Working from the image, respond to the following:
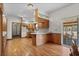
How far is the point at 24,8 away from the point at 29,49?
0.64 meters

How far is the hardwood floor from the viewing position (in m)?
2.09

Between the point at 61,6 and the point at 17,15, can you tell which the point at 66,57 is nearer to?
the point at 61,6

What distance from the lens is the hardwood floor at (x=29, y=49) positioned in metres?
2.09

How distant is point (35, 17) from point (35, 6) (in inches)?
6.7

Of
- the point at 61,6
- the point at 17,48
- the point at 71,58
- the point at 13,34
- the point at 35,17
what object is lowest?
the point at 71,58

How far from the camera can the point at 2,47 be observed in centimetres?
208

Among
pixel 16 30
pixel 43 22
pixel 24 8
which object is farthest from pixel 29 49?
pixel 24 8

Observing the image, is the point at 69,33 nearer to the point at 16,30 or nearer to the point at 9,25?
the point at 16,30

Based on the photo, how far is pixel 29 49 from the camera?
2123 mm

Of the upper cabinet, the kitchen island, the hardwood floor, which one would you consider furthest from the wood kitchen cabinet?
the hardwood floor

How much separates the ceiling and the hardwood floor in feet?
1.32

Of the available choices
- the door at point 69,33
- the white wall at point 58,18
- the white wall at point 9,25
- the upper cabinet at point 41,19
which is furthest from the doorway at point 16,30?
the door at point 69,33

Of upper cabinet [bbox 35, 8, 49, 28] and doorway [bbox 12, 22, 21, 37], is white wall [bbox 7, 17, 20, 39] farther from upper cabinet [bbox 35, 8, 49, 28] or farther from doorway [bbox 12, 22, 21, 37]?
upper cabinet [bbox 35, 8, 49, 28]

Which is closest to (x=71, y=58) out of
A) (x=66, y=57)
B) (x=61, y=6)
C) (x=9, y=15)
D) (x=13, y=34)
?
(x=66, y=57)
